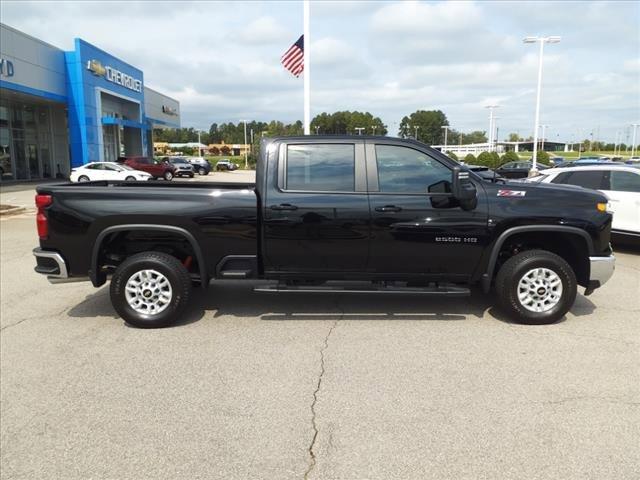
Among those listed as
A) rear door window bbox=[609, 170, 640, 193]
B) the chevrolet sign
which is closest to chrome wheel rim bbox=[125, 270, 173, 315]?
rear door window bbox=[609, 170, 640, 193]

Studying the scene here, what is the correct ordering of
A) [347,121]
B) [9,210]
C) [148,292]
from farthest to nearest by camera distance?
[347,121]
[9,210]
[148,292]

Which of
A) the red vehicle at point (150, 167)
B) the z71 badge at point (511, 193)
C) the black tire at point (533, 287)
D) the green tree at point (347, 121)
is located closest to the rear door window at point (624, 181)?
the black tire at point (533, 287)

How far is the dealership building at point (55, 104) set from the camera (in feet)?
87.7

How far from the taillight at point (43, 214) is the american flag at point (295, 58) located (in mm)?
10342

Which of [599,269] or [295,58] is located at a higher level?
[295,58]

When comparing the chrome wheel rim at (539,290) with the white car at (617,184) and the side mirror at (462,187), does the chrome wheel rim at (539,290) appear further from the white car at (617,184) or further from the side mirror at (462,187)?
the white car at (617,184)

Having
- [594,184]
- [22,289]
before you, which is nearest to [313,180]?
[22,289]

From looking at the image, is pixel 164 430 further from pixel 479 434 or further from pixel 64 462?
pixel 479 434

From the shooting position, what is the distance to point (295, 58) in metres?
14.2

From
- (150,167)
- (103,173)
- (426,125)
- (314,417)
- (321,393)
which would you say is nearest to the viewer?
(314,417)

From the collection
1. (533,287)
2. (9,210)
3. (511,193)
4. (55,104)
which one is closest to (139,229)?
(511,193)

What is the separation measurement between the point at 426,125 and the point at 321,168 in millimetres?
113766

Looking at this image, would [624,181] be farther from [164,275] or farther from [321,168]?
[164,275]

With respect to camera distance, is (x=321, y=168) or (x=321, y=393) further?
(x=321, y=168)
